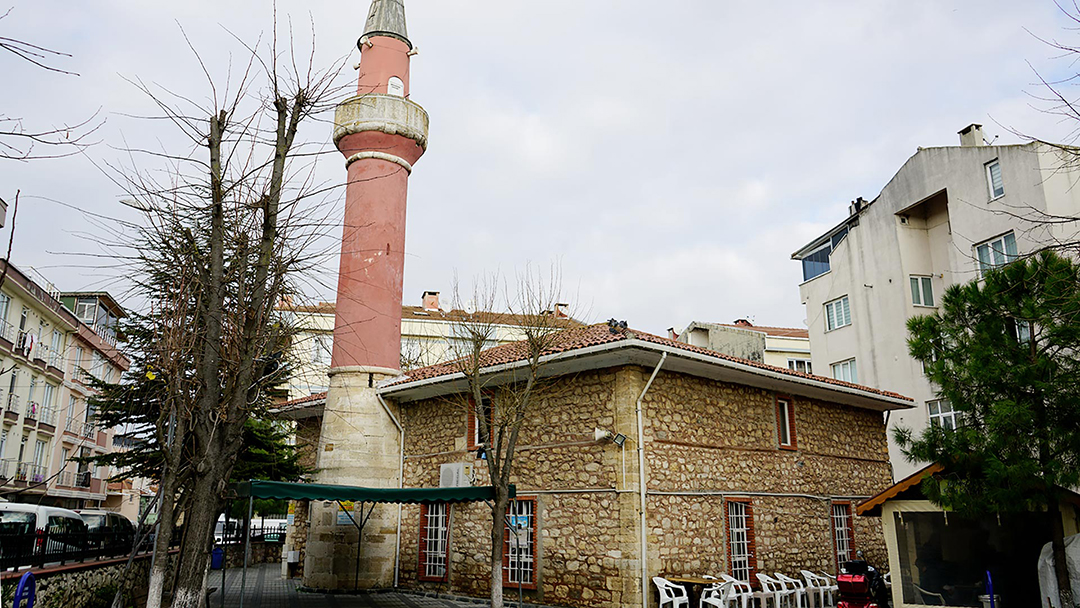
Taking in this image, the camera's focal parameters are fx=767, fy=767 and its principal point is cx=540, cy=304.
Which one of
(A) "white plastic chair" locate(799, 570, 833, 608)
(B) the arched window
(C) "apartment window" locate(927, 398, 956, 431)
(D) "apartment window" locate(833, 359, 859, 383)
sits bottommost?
(A) "white plastic chair" locate(799, 570, 833, 608)

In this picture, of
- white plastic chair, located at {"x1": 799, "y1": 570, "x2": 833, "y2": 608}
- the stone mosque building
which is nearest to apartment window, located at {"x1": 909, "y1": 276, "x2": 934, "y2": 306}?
the stone mosque building

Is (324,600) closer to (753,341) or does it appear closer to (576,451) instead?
(576,451)

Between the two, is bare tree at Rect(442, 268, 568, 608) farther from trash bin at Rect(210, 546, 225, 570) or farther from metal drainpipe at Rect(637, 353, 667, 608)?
trash bin at Rect(210, 546, 225, 570)

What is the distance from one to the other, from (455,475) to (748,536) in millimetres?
5722

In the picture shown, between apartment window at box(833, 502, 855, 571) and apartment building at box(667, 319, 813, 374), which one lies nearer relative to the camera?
apartment window at box(833, 502, 855, 571)

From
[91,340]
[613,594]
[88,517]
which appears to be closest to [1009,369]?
[613,594]

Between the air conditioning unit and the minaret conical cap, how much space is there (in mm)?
10283

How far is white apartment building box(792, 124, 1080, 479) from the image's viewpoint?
20.3m

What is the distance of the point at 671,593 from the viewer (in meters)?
11.9

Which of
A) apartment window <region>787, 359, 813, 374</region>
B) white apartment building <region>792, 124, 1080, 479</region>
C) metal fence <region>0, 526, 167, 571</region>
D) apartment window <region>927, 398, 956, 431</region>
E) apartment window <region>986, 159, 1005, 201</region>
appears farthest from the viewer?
apartment window <region>787, 359, 813, 374</region>

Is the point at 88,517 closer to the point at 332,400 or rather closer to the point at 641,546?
the point at 332,400

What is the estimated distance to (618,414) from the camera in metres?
12.9

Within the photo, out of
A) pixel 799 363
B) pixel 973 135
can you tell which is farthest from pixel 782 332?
pixel 973 135

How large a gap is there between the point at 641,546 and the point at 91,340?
1306 inches
